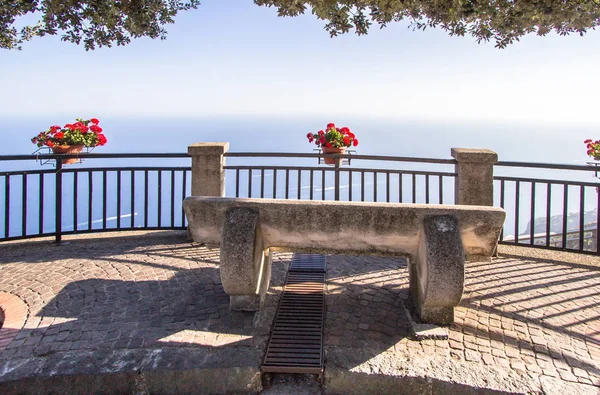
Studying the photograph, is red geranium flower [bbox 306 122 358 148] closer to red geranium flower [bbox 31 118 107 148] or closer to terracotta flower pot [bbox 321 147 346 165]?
terracotta flower pot [bbox 321 147 346 165]

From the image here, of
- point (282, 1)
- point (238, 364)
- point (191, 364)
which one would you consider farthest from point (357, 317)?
point (282, 1)

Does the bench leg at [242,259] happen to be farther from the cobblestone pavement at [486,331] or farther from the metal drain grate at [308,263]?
the metal drain grate at [308,263]

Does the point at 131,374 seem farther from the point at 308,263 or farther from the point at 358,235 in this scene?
the point at 308,263

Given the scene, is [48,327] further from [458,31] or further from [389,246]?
[458,31]

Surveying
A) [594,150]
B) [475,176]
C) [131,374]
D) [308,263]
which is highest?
[594,150]

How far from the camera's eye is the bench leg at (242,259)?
3865 mm

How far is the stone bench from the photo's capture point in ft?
12.1

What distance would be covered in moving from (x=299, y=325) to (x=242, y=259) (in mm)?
756

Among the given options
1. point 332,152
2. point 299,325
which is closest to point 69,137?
point 332,152

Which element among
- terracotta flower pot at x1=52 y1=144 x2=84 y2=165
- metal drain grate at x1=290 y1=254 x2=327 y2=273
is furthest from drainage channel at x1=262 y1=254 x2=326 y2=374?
terracotta flower pot at x1=52 y1=144 x2=84 y2=165

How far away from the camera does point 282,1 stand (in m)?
4.42

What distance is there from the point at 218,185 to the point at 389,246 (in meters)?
3.35

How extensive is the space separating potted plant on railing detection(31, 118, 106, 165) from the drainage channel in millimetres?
3820

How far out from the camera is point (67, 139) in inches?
263
